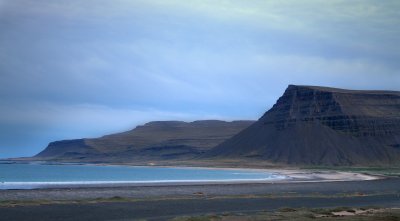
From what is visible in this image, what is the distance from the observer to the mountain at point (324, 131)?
14512 cm

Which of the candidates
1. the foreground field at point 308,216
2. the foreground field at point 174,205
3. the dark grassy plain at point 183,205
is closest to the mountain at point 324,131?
the foreground field at point 174,205

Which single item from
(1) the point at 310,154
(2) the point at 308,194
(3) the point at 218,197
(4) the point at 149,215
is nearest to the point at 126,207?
(4) the point at 149,215

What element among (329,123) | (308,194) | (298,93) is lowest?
(308,194)

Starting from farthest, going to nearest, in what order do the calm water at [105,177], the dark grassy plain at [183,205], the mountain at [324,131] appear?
the mountain at [324,131]
the calm water at [105,177]
the dark grassy plain at [183,205]

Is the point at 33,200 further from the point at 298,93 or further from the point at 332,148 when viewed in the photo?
the point at 298,93

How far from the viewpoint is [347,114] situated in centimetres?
16238

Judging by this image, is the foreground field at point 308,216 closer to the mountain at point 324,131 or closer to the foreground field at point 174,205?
the foreground field at point 174,205

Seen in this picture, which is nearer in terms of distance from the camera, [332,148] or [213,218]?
[213,218]

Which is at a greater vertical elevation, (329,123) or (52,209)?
(329,123)

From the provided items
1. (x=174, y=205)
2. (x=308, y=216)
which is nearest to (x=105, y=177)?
(x=174, y=205)

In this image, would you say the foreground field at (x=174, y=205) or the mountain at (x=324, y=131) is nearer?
the foreground field at (x=174, y=205)

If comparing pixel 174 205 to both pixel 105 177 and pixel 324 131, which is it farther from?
pixel 324 131

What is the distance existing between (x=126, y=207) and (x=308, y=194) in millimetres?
19528

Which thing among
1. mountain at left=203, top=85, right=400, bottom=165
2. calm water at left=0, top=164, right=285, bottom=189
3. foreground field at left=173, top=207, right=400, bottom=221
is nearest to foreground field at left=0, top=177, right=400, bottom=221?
foreground field at left=173, top=207, right=400, bottom=221
